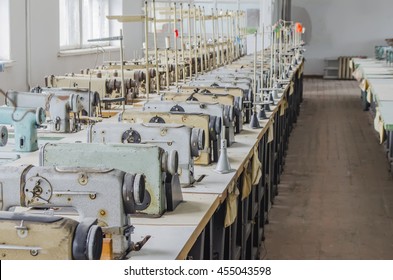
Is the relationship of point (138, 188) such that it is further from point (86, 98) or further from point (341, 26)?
point (341, 26)

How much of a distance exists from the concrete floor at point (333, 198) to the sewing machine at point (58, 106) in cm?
153

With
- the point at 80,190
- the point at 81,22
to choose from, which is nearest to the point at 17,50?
the point at 81,22

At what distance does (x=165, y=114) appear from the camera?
3.98 m

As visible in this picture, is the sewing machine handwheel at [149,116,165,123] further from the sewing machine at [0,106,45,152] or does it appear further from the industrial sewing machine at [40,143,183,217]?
the industrial sewing machine at [40,143,183,217]

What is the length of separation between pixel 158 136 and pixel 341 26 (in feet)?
55.7

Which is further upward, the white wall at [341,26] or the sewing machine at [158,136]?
the white wall at [341,26]

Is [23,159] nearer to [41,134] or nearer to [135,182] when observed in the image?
[41,134]

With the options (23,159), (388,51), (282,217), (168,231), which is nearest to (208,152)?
(23,159)

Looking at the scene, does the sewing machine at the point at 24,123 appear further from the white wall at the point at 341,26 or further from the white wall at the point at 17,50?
the white wall at the point at 341,26

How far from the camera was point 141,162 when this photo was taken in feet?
9.27

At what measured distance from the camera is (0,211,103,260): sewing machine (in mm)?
1923

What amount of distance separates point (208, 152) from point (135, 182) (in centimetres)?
143

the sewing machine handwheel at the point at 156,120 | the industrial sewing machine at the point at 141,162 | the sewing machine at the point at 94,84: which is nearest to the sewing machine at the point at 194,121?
the sewing machine handwheel at the point at 156,120

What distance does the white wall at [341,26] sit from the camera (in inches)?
763
